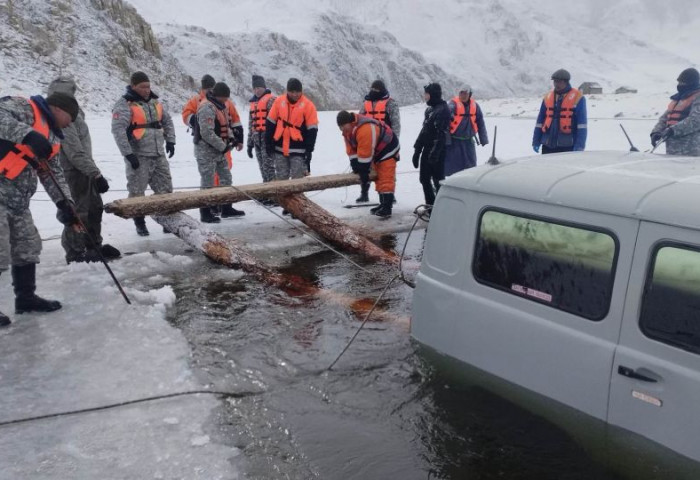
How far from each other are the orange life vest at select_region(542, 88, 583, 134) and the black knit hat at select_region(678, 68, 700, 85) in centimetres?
136

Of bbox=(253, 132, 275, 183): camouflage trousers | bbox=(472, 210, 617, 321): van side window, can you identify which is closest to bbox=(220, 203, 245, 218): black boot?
bbox=(253, 132, 275, 183): camouflage trousers

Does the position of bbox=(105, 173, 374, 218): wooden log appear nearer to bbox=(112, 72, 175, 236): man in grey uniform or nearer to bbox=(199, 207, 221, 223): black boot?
bbox=(112, 72, 175, 236): man in grey uniform

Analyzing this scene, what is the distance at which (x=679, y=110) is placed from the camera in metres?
8.42

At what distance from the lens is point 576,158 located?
4043 millimetres

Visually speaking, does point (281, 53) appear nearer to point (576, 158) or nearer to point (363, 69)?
point (363, 69)

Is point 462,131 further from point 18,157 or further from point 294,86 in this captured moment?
point 18,157

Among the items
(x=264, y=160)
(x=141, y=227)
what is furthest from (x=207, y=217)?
(x=264, y=160)

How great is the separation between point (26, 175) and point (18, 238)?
61 centimetres

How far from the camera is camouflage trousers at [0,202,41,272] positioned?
518 cm

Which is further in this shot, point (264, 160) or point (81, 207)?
point (264, 160)

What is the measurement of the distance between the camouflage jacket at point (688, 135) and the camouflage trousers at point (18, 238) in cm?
810

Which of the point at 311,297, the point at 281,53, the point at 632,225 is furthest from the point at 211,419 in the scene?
the point at 281,53

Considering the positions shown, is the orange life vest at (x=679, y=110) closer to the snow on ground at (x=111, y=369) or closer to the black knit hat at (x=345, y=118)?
the snow on ground at (x=111, y=369)

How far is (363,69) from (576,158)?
93996 mm
